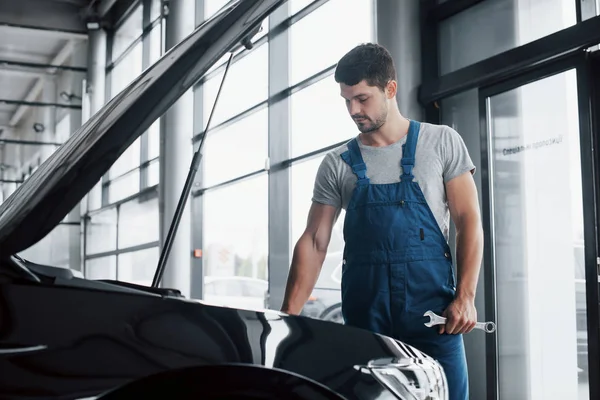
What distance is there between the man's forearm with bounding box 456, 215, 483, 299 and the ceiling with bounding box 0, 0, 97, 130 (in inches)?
510

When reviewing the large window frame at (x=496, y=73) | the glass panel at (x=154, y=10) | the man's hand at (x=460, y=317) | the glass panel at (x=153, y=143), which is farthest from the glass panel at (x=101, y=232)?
the man's hand at (x=460, y=317)

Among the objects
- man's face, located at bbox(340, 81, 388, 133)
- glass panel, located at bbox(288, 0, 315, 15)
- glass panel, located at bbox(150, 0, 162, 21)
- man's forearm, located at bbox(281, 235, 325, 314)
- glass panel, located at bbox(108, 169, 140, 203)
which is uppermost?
glass panel, located at bbox(150, 0, 162, 21)

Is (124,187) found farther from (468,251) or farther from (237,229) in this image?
(468,251)

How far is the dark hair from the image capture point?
2.12 m

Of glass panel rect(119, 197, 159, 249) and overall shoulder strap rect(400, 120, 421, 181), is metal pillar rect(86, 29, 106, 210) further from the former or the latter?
overall shoulder strap rect(400, 120, 421, 181)

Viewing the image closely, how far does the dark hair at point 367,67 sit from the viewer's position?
2.12m

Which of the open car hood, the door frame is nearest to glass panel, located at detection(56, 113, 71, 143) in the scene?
the door frame

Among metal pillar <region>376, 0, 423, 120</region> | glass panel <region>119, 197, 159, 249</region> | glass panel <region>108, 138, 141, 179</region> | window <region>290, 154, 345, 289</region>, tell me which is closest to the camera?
metal pillar <region>376, 0, 423, 120</region>

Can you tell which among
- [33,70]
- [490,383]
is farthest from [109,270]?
[490,383]

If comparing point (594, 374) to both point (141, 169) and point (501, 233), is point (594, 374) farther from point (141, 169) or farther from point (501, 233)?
point (141, 169)

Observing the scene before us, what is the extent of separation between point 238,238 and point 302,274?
22.8ft

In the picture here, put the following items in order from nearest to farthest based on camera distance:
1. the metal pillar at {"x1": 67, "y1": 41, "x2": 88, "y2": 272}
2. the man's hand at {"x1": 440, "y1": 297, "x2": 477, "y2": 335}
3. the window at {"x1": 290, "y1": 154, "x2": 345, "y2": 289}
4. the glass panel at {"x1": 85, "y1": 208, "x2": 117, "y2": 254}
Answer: the man's hand at {"x1": 440, "y1": 297, "x2": 477, "y2": 335} < the window at {"x1": 290, "y1": 154, "x2": 345, "y2": 289} < the glass panel at {"x1": 85, "y1": 208, "x2": 117, "y2": 254} < the metal pillar at {"x1": 67, "y1": 41, "x2": 88, "y2": 272}

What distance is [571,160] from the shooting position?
14.2 feet

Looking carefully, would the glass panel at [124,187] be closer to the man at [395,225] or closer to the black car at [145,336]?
the man at [395,225]
